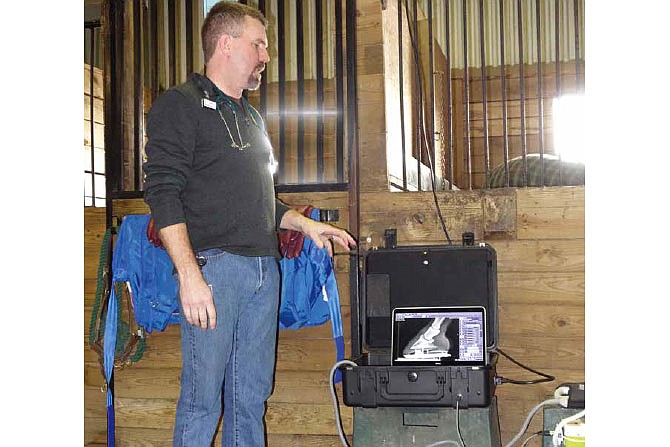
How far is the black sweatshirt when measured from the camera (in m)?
1.83

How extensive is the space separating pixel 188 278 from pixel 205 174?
0.29 m

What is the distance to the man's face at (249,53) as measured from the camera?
2.08 m

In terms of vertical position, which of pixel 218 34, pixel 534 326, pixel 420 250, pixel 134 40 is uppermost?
pixel 134 40

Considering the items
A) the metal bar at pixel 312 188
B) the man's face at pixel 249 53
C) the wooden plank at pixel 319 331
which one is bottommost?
the wooden plank at pixel 319 331

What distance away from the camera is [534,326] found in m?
2.63

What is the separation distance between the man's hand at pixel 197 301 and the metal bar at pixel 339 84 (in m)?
1.14

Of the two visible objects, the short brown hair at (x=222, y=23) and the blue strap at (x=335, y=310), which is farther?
the blue strap at (x=335, y=310)

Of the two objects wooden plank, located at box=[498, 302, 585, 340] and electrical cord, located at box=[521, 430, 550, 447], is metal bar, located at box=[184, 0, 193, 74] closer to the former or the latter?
wooden plank, located at box=[498, 302, 585, 340]

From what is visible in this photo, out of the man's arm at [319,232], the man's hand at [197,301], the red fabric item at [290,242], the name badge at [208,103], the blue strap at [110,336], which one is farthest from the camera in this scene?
the blue strap at [110,336]

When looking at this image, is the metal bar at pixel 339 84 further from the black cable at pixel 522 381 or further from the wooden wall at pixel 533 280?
the black cable at pixel 522 381

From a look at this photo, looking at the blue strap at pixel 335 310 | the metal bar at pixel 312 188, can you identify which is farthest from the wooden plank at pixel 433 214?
the blue strap at pixel 335 310
